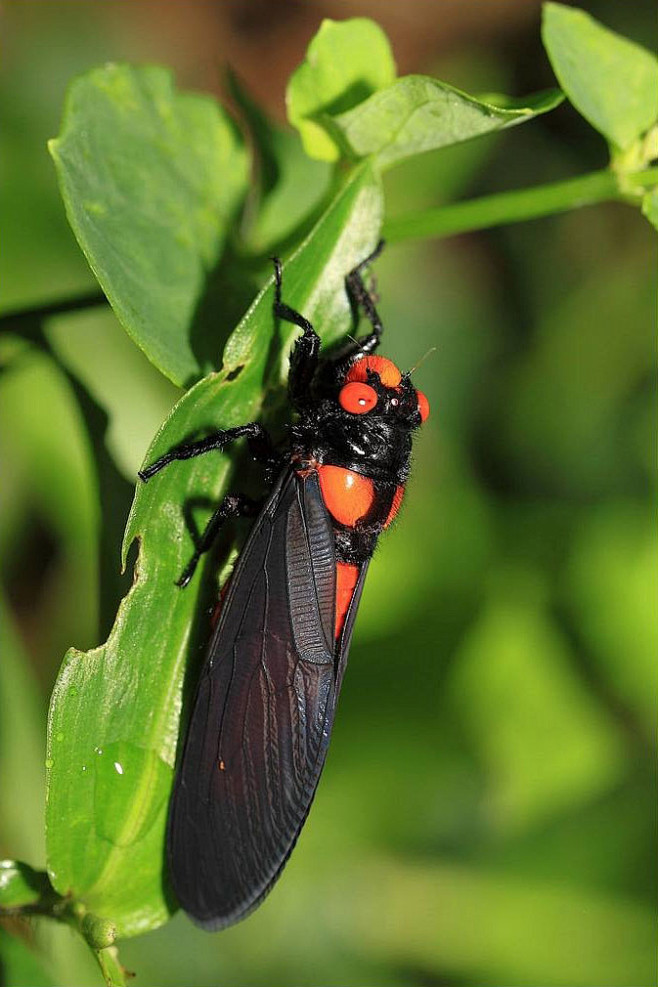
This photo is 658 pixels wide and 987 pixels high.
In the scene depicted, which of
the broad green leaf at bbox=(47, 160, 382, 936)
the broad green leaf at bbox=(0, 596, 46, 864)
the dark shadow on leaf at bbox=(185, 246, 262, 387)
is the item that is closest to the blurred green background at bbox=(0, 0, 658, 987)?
the broad green leaf at bbox=(0, 596, 46, 864)

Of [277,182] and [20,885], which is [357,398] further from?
[20,885]

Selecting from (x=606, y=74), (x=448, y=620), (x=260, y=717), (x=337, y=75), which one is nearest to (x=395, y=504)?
(x=260, y=717)

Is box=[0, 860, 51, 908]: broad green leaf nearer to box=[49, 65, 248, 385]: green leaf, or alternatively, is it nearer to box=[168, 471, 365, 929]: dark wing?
box=[168, 471, 365, 929]: dark wing

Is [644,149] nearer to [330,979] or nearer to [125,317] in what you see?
[125,317]

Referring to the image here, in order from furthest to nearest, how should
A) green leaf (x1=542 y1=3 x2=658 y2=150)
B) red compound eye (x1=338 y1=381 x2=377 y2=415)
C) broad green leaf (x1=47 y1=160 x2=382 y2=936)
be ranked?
red compound eye (x1=338 y1=381 x2=377 y2=415) → green leaf (x1=542 y1=3 x2=658 y2=150) → broad green leaf (x1=47 y1=160 x2=382 y2=936)

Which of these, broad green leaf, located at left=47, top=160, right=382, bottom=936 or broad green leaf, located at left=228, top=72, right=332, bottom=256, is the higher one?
broad green leaf, located at left=228, top=72, right=332, bottom=256

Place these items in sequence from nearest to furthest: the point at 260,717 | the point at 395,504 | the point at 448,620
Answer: the point at 260,717 → the point at 395,504 → the point at 448,620

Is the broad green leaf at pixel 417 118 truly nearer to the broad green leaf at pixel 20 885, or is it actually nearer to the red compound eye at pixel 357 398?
the red compound eye at pixel 357 398
